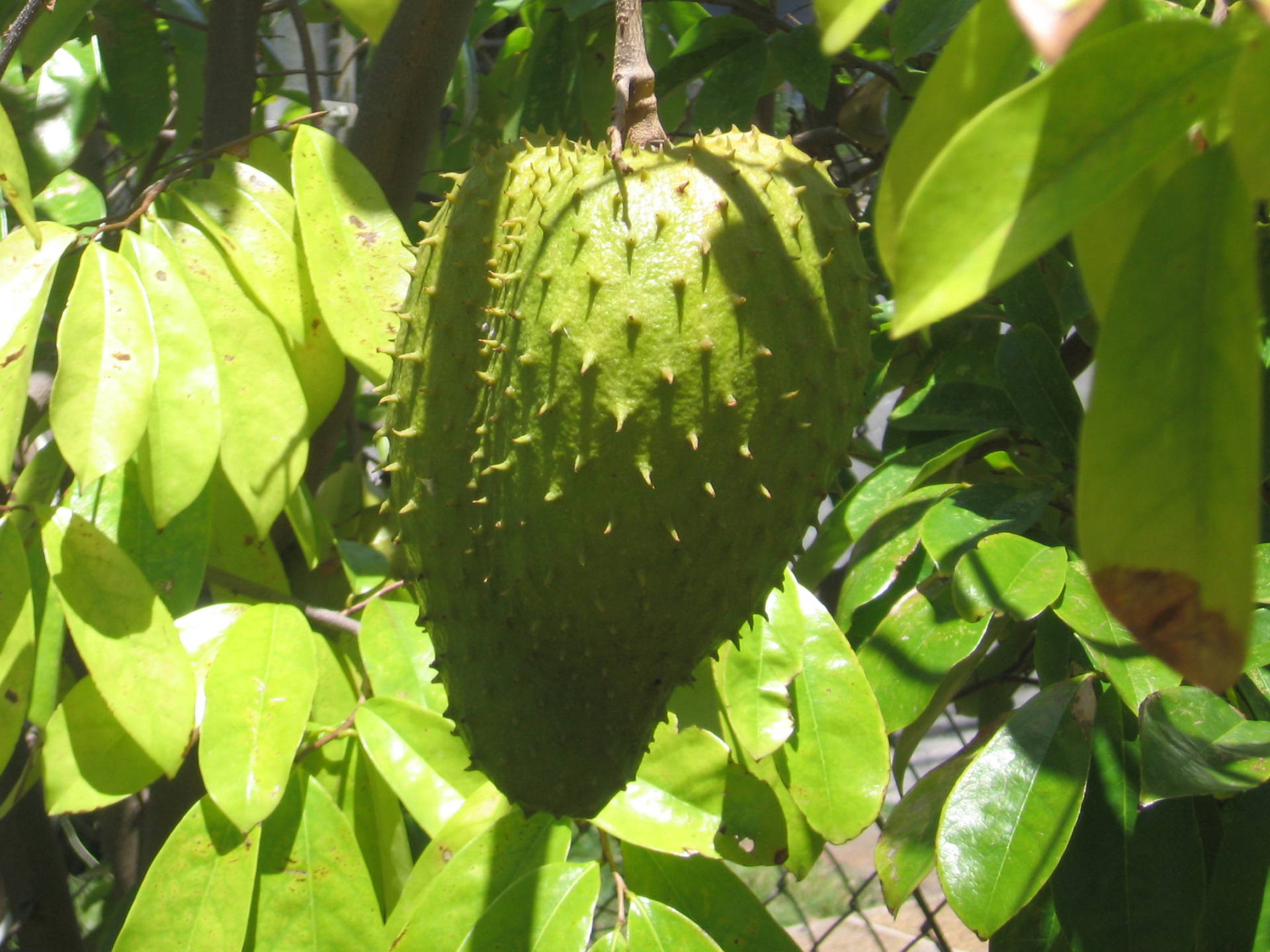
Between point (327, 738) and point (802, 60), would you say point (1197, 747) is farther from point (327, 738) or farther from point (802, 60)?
point (802, 60)

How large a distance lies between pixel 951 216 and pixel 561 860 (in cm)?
75

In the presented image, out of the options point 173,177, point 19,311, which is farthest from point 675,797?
point 173,177

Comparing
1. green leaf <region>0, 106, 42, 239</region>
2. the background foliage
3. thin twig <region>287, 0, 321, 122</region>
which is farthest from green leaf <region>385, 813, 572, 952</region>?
thin twig <region>287, 0, 321, 122</region>

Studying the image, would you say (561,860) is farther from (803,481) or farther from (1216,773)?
(1216,773)

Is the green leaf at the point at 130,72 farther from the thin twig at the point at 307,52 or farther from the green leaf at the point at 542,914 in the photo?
the green leaf at the point at 542,914

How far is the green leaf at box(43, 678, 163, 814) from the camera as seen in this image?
883 millimetres

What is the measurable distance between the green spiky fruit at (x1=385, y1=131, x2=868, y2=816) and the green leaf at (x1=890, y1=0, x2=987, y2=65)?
253mm

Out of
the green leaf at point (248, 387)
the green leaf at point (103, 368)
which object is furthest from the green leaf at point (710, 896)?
the green leaf at point (103, 368)

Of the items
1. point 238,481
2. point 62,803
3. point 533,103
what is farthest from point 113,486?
point 533,103

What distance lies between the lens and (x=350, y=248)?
96 cm

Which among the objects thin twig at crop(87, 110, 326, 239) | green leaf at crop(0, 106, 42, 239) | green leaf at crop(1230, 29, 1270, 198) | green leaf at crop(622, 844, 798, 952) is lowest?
green leaf at crop(622, 844, 798, 952)

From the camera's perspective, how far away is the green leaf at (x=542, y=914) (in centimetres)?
84

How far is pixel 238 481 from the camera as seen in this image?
0.87 metres

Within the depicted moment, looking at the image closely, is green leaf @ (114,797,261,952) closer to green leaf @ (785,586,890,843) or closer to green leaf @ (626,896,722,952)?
green leaf @ (626,896,722,952)
